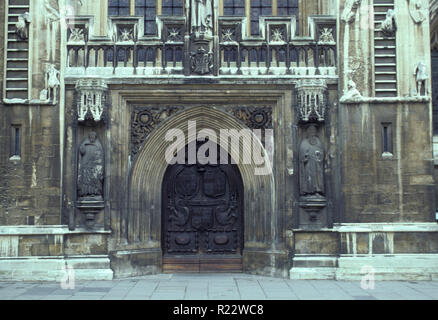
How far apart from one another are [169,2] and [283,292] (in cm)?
824

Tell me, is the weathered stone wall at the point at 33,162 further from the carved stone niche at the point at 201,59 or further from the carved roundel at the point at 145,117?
the carved stone niche at the point at 201,59

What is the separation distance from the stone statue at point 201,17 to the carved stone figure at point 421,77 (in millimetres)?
4687

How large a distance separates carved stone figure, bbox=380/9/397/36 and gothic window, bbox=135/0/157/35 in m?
5.77

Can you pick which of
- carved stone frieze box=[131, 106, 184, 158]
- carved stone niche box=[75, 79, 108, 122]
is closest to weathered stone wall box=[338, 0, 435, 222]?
carved stone frieze box=[131, 106, 184, 158]

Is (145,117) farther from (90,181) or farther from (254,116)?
(254,116)

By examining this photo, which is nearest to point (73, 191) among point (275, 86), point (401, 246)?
point (275, 86)

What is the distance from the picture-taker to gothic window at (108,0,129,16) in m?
14.7

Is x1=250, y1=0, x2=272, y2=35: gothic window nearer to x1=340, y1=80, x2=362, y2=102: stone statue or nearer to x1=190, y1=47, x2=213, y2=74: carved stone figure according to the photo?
x1=190, y1=47, x2=213, y2=74: carved stone figure

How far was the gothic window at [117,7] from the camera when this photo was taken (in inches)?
577

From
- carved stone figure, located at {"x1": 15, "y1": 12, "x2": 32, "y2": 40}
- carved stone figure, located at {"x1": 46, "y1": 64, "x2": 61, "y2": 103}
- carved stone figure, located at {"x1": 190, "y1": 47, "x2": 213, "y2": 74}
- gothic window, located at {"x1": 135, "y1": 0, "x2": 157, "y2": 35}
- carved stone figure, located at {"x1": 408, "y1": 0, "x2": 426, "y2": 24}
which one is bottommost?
carved stone figure, located at {"x1": 46, "y1": 64, "x2": 61, "y2": 103}

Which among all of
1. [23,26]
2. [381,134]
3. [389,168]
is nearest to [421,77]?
[381,134]

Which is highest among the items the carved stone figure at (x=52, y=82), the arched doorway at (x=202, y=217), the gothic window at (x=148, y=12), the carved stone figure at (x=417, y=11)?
the gothic window at (x=148, y=12)

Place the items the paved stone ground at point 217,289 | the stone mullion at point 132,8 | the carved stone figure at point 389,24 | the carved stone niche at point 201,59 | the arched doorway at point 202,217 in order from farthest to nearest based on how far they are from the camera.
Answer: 1. the stone mullion at point 132,8
2. the arched doorway at point 202,217
3. the carved stone niche at point 201,59
4. the carved stone figure at point 389,24
5. the paved stone ground at point 217,289

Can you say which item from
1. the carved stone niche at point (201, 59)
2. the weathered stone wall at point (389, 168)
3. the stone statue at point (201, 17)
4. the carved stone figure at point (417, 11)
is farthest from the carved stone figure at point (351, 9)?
the carved stone niche at point (201, 59)
